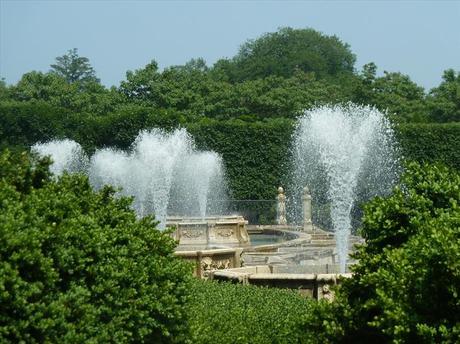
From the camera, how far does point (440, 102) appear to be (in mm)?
51312

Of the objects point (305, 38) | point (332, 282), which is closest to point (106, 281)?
point (332, 282)

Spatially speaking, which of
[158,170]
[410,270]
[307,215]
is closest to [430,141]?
[307,215]

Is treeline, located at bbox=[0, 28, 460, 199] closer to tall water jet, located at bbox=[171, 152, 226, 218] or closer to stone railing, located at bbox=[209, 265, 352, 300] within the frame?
tall water jet, located at bbox=[171, 152, 226, 218]

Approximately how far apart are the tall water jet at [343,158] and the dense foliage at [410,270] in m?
14.4

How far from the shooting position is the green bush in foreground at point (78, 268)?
571 centimetres

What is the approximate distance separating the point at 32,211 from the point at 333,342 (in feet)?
9.18

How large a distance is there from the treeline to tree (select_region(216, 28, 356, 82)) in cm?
10

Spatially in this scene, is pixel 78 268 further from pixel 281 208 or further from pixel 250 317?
pixel 281 208

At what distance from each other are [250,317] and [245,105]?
4751 centimetres

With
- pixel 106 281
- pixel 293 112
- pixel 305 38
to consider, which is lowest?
pixel 106 281

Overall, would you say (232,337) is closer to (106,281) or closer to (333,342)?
(333,342)

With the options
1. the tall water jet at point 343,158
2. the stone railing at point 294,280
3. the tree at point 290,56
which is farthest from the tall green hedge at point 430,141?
the tree at point 290,56

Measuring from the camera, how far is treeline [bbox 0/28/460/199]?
38312 millimetres

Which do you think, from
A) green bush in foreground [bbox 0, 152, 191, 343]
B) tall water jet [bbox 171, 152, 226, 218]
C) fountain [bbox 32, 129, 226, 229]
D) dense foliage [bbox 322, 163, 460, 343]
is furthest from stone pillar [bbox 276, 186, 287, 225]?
green bush in foreground [bbox 0, 152, 191, 343]
